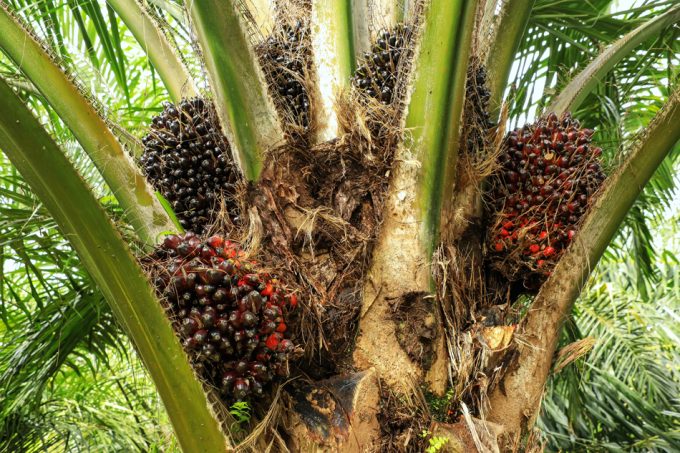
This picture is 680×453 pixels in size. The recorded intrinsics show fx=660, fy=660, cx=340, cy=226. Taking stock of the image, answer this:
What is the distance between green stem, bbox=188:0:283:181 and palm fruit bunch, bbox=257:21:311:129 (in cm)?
11

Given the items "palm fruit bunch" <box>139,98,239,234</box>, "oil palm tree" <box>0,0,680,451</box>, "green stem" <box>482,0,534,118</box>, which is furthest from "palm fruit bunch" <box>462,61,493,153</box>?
"palm fruit bunch" <box>139,98,239,234</box>

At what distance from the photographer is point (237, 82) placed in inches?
64.8

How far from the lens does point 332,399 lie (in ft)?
4.99

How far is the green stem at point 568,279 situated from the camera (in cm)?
158

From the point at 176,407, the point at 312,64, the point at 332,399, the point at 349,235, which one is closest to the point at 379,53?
the point at 312,64

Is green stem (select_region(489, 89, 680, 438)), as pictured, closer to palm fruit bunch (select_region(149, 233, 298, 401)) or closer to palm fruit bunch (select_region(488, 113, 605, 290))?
palm fruit bunch (select_region(488, 113, 605, 290))

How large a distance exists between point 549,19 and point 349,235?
1683 mm

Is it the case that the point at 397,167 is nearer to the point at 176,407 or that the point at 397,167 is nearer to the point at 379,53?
the point at 379,53

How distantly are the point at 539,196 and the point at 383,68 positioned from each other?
57 cm

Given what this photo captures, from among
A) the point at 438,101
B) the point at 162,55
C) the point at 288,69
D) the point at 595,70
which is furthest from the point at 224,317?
the point at 595,70

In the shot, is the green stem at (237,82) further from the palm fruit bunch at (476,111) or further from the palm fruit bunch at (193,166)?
the palm fruit bunch at (476,111)

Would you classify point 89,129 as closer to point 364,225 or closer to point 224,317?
point 224,317

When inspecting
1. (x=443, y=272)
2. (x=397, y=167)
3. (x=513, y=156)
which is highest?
(x=397, y=167)

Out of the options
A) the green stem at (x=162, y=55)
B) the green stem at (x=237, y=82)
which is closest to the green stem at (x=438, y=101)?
the green stem at (x=237, y=82)
